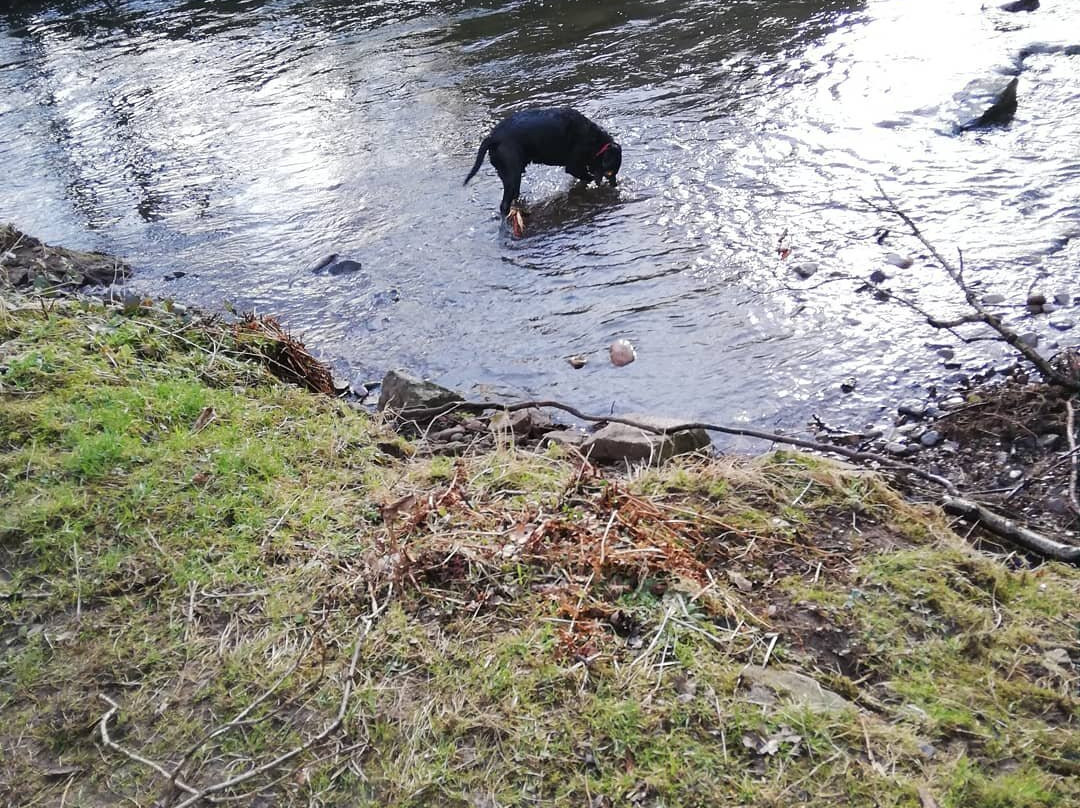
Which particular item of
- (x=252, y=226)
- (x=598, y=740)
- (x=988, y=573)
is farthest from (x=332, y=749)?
(x=252, y=226)

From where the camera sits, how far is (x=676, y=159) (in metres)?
7.26

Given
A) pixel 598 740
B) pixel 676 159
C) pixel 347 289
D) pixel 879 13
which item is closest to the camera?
pixel 598 740

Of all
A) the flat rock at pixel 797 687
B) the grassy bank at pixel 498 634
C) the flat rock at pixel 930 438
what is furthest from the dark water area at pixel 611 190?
the flat rock at pixel 797 687

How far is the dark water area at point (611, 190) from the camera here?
510 centimetres

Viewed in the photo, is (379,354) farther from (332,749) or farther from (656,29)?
(656,29)

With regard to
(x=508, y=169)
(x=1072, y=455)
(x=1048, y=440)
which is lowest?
(x=1048, y=440)

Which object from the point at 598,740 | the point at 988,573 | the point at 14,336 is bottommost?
the point at 988,573

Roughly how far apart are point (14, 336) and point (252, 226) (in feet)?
10.4

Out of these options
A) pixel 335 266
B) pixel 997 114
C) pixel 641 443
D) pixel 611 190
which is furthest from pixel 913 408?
pixel 335 266

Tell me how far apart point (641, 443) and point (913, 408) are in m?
1.55

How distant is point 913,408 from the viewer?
4.34 m

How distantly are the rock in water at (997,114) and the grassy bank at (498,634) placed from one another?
484 centimetres

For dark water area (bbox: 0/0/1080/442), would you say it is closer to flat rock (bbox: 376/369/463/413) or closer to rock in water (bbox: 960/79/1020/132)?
rock in water (bbox: 960/79/1020/132)

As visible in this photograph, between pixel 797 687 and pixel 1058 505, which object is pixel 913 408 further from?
pixel 797 687
